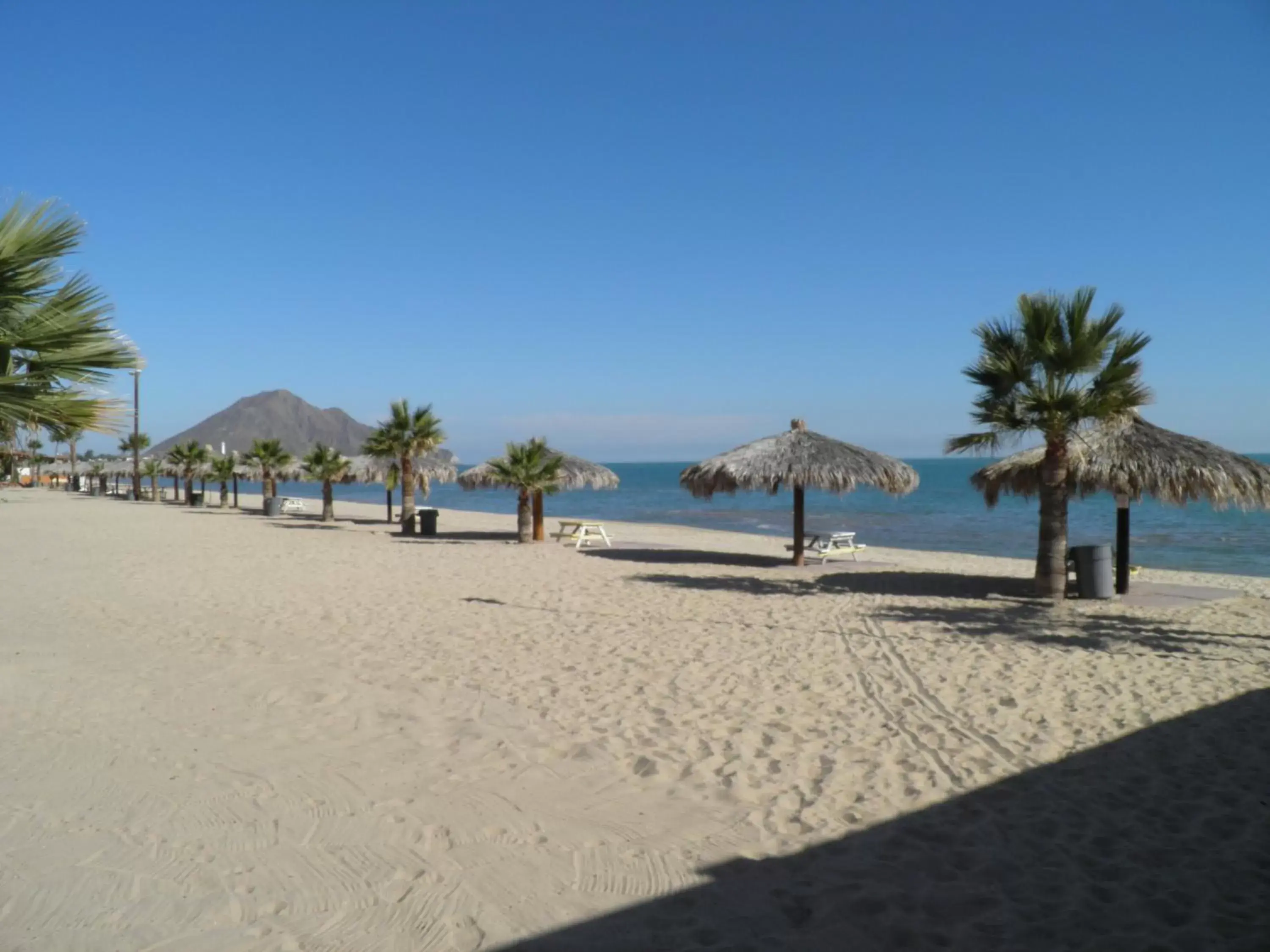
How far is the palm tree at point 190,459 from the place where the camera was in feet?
127

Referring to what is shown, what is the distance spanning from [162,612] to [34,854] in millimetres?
6005

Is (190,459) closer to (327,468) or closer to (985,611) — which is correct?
(327,468)

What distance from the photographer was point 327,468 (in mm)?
26594

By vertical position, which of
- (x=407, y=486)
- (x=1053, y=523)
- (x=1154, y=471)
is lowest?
(x=1053, y=523)

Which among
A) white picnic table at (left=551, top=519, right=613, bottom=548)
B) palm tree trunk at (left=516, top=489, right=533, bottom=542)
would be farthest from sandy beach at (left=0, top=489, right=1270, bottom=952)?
palm tree trunk at (left=516, top=489, right=533, bottom=542)

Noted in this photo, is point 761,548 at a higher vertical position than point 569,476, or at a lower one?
lower

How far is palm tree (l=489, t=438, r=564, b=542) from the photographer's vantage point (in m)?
18.2

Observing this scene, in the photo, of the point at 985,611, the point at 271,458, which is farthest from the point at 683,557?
the point at 271,458

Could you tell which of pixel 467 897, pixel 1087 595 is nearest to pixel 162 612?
pixel 467 897

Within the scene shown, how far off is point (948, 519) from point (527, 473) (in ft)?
90.7

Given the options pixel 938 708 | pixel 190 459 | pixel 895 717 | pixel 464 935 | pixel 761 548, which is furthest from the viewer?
pixel 190 459

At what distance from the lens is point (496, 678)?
6234mm

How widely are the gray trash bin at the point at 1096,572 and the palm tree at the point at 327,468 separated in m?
21.7

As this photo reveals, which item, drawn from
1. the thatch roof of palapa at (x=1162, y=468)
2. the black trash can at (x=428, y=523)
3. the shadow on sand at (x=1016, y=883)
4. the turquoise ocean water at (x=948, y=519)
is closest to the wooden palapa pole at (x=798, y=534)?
the thatch roof of palapa at (x=1162, y=468)
